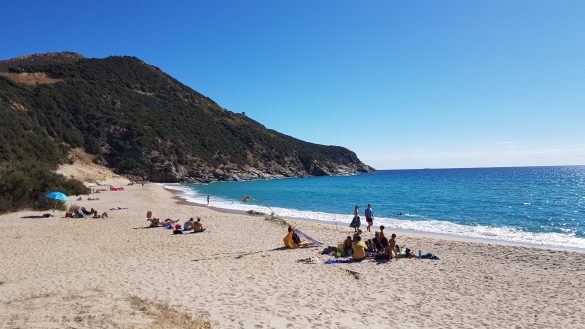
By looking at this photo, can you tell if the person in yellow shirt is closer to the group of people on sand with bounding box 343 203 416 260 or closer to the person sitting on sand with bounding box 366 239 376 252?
the group of people on sand with bounding box 343 203 416 260

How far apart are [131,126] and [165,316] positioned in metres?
77.2

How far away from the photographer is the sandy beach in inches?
285

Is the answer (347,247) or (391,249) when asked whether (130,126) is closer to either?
(347,247)

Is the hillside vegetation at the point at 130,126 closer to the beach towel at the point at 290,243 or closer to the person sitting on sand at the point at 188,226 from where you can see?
the person sitting on sand at the point at 188,226

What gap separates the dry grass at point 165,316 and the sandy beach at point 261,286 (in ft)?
0.07

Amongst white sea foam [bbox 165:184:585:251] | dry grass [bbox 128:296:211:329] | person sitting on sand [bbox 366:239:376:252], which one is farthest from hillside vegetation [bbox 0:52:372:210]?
dry grass [bbox 128:296:211:329]

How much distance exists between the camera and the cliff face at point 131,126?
204ft

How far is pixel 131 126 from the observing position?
253 feet

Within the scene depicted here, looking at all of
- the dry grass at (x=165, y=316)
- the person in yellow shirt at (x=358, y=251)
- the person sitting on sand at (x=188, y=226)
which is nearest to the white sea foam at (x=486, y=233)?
the person in yellow shirt at (x=358, y=251)

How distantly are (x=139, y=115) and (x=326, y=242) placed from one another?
262 feet

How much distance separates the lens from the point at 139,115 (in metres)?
86.1

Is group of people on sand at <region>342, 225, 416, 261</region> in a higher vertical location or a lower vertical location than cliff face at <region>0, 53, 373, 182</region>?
lower

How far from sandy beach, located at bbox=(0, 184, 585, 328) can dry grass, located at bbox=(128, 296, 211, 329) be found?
0.02 m

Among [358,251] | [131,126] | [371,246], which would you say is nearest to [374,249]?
[371,246]
